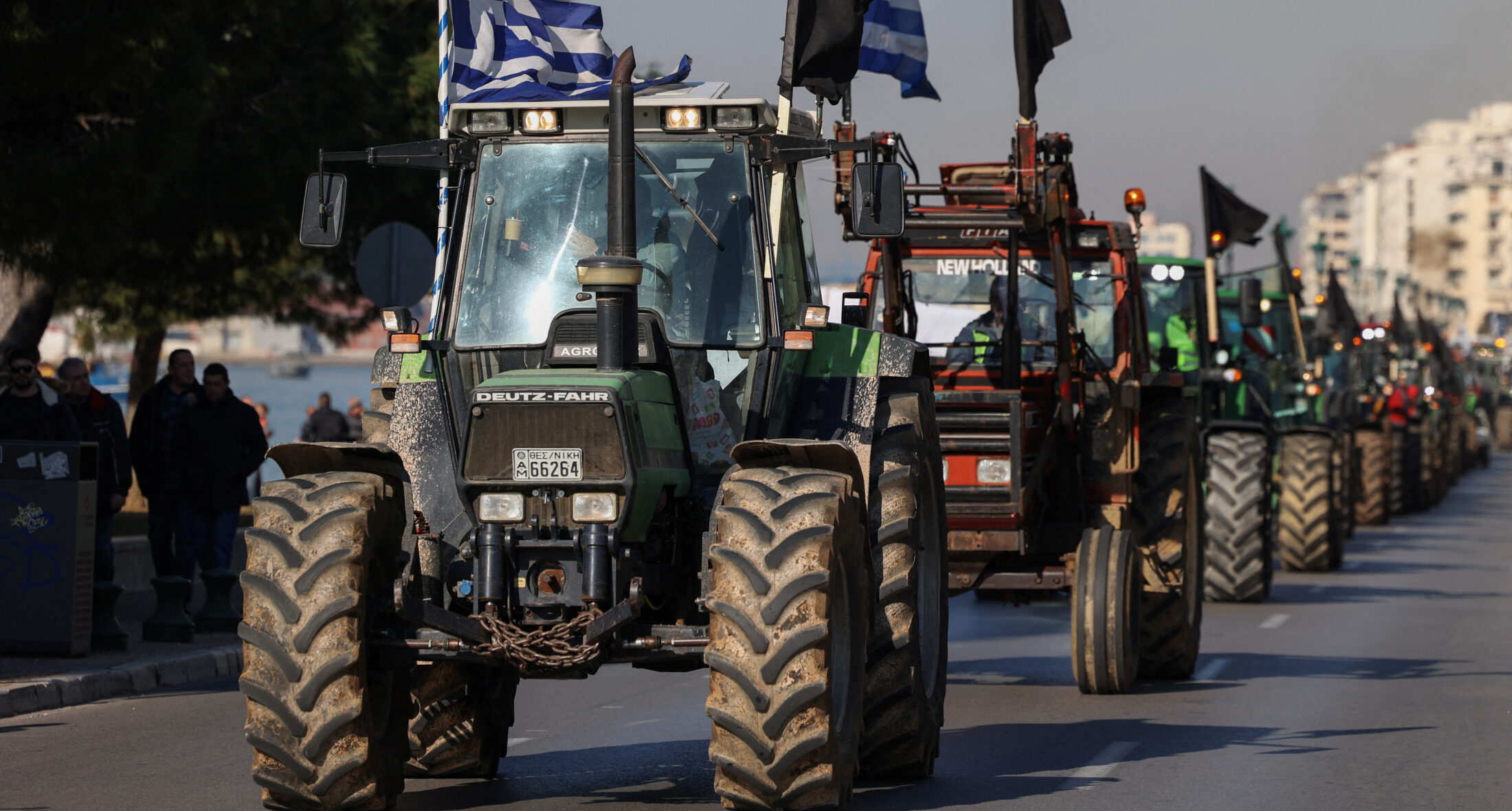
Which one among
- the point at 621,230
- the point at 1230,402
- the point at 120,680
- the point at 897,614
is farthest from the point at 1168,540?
the point at 1230,402

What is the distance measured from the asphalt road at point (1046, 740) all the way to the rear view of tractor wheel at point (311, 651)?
1044 millimetres

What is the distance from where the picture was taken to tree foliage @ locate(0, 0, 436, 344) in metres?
16.1

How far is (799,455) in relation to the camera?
8156 mm

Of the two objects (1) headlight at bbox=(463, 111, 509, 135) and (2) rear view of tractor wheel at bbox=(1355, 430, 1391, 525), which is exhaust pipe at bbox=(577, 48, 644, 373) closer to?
(1) headlight at bbox=(463, 111, 509, 135)

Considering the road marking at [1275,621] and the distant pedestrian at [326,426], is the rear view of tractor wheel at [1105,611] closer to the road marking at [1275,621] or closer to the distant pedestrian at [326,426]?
the road marking at [1275,621]

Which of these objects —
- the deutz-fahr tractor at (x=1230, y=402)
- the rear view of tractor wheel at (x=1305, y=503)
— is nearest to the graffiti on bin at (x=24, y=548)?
the deutz-fahr tractor at (x=1230, y=402)

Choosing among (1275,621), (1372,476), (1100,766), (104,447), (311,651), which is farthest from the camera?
(1372,476)

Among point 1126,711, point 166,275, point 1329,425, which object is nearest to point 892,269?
point 1126,711

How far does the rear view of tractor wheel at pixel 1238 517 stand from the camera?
20.0m

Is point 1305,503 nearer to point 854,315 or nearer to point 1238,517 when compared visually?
point 1238,517

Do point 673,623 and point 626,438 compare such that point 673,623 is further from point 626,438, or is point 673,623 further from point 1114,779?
point 1114,779

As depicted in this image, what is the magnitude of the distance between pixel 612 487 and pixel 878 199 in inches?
68.9

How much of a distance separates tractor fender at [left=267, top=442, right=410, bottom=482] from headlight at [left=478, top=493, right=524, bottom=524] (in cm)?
54

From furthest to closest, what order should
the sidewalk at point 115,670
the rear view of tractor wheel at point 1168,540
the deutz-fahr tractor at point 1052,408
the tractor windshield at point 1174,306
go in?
1. the tractor windshield at point 1174,306
2. the rear view of tractor wheel at point 1168,540
3. the deutz-fahr tractor at point 1052,408
4. the sidewalk at point 115,670
